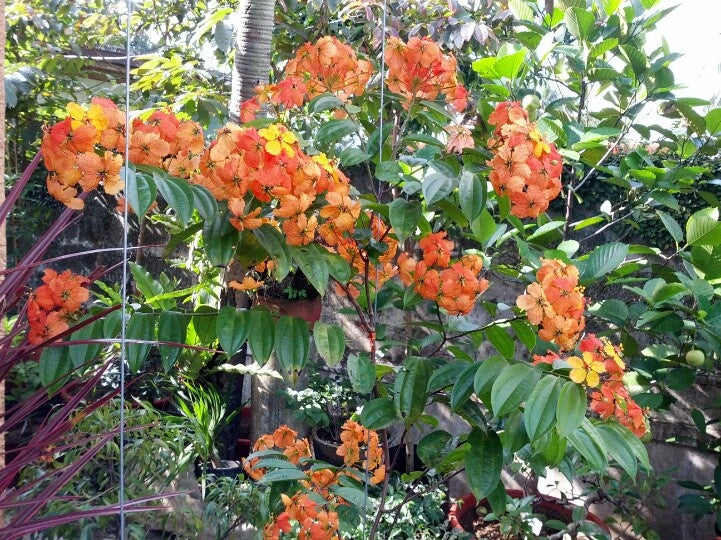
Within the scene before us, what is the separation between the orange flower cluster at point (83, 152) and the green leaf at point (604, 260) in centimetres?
98

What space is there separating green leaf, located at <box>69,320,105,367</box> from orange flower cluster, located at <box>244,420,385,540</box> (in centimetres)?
43

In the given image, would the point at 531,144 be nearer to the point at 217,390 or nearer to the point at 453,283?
the point at 453,283

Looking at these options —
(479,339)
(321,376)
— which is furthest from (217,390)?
(479,339)

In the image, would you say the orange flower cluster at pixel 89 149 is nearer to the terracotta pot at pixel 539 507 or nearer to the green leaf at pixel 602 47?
the green leaf at pixel 602 47

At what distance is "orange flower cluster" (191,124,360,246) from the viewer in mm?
816

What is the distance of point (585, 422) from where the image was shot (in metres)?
0.86

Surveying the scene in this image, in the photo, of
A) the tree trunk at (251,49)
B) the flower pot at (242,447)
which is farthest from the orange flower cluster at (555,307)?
the flower pot at (242,447)

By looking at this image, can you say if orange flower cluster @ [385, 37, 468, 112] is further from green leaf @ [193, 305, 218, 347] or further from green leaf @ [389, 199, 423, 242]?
green leaf @ [193, 305, 218, 347]

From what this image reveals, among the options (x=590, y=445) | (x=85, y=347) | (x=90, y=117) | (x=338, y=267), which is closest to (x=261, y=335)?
(x=338, y=267)

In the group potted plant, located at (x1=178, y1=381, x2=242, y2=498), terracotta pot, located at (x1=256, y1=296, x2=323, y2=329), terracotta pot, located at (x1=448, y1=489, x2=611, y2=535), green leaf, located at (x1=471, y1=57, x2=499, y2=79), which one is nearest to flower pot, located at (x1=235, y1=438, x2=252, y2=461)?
potted plant, located at (x1=178, y1=381, x2=242, y2=498)

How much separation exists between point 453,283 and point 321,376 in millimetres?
2123

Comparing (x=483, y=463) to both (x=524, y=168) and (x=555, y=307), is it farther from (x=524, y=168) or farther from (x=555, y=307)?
(x=524, y=168)

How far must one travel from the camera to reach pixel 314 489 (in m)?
1.27

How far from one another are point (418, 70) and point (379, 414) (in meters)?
0.57
